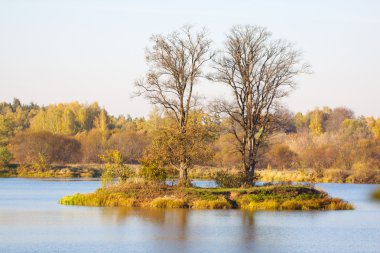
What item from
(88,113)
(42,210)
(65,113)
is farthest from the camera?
(88,113)

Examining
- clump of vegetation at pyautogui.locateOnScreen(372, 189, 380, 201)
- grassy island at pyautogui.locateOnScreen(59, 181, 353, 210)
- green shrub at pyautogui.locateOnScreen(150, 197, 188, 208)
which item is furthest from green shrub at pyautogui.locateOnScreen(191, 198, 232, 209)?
clump of vegetation at pyautogui.locateOnScreen(372, 189, 380, 201)

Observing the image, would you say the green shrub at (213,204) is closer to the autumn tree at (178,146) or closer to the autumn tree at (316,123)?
the autumn tree at (178,146)

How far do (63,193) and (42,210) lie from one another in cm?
1594

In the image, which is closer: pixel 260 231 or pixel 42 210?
pixel 260 231

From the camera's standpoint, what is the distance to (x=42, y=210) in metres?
44.5

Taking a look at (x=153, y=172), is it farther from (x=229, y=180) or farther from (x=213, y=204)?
(x=229, y=180)

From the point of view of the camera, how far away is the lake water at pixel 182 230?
30156 mm

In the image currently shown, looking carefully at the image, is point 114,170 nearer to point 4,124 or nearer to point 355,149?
point 355,149

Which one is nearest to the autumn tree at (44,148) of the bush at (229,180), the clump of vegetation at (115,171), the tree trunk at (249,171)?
the clump of vegetation at (115,171)

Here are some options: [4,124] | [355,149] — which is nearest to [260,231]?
[355,149]

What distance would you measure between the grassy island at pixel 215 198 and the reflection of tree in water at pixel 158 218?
1.33m

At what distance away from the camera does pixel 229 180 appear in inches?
1946

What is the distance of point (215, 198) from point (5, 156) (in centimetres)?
5774

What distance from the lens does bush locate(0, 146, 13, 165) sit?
314 ft
